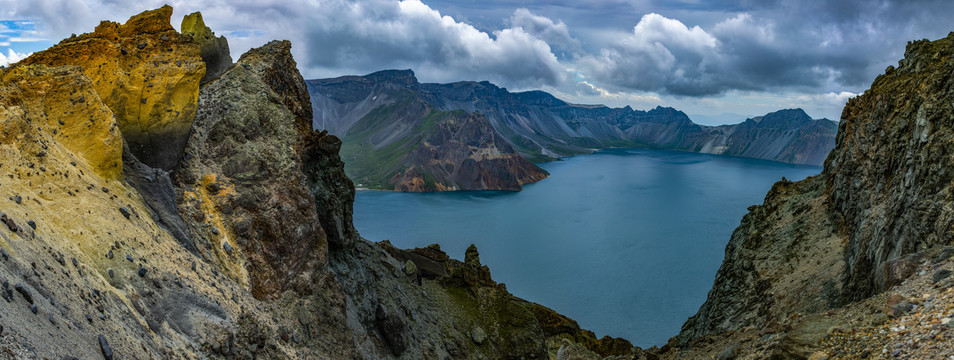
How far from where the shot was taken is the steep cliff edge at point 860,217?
941 inches

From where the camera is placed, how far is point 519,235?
123375 millimetres

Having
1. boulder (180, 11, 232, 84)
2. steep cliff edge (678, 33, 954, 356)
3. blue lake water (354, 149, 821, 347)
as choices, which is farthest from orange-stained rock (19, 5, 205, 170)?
blue lake water (354, 149, 821, 347)

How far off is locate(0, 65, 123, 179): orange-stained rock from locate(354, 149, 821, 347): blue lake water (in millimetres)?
63537

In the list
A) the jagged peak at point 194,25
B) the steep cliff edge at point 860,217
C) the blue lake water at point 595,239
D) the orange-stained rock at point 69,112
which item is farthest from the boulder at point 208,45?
the blue lake water at point 595,239

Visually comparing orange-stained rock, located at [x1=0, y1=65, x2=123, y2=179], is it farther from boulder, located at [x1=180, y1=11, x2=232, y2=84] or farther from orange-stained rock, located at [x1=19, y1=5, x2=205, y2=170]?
boulder, located at [x1=180, y1=11, x2=232, y2=84]

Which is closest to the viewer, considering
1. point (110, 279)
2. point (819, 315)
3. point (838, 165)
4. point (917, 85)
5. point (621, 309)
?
point (110, 279)

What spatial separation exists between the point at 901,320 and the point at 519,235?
10837 cm

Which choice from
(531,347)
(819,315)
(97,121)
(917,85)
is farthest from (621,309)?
(97,121)

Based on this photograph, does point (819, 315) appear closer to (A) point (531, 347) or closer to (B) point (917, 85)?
(B) point (917, 85)

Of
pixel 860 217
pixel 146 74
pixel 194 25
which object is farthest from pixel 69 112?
pixel 860 217

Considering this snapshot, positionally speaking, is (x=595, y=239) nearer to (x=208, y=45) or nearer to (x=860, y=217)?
(x=860, y=217)

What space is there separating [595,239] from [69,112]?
109m

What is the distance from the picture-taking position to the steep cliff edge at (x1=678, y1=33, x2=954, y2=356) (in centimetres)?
2389

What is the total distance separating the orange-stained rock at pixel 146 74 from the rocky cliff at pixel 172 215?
0.06 m
